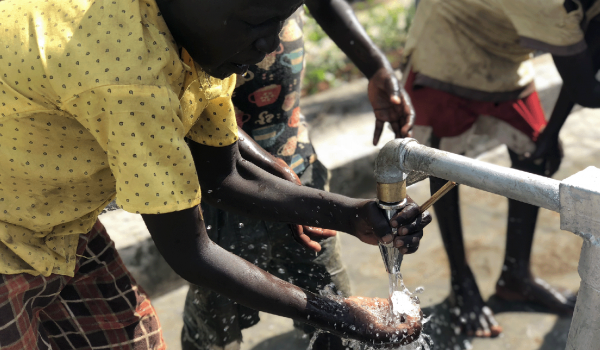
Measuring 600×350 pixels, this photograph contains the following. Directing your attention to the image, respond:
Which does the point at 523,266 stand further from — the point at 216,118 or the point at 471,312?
the point at 216,118

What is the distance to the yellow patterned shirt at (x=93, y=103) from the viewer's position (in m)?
1.15

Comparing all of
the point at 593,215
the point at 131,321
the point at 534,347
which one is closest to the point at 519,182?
the point at 593,215

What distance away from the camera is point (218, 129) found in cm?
161

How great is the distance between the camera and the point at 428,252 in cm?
339

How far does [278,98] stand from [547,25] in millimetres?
1074

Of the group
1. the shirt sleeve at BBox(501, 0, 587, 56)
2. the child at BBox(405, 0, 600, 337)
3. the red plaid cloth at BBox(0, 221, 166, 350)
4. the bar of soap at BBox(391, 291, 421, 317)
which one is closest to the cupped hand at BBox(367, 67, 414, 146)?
the child at BBox(405, 0, 600, 337)

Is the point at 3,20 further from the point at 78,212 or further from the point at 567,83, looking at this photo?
the point at 567,83

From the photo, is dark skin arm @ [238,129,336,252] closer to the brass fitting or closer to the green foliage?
the brass fitting

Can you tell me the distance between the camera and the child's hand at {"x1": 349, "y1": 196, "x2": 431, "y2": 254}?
1429 mm

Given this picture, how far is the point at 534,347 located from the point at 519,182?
178cm

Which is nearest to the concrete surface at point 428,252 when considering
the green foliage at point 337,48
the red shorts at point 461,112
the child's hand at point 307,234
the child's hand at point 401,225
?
the green foliage at point 337,48

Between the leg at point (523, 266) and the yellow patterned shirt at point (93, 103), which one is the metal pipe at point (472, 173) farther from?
the leg at point (523, 266)

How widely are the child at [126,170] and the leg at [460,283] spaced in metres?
1.29

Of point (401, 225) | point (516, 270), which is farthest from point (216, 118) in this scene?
point (516, 270)
